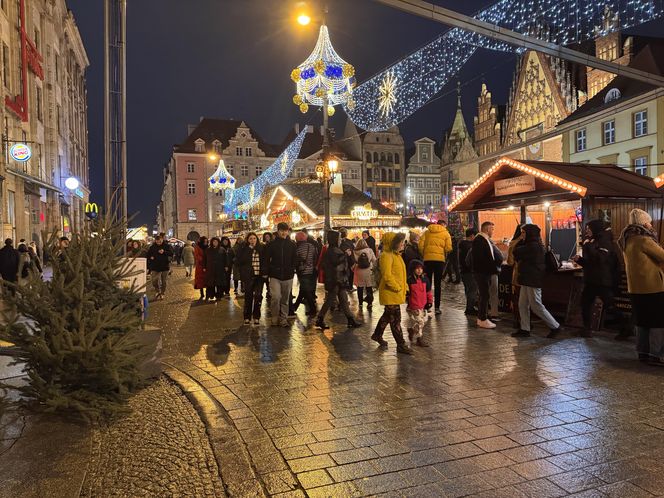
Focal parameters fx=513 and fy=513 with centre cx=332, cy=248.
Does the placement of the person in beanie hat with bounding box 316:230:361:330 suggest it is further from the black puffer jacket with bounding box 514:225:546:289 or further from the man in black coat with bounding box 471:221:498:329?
the black puffer jacket with bounding box 514:225:546:289

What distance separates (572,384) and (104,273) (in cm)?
497

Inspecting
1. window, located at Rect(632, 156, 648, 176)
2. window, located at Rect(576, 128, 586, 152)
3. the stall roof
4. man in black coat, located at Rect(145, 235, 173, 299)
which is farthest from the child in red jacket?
window, located at Rect(576, 128, 586, 152)

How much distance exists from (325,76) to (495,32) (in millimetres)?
9328

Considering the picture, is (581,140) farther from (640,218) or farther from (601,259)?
(640,218)

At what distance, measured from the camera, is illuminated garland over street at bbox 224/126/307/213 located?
23688mm

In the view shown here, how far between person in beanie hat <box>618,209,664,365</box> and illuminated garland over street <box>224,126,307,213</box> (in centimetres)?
1555

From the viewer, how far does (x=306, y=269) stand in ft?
32.9

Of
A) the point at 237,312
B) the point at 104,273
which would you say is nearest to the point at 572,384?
the point at 104,273

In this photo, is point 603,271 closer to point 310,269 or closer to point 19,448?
point 310,269

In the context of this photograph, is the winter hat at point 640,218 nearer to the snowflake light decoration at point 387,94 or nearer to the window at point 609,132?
the snowflake light decoration at point 387,94

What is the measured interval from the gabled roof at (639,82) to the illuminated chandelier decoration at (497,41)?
69.8ft

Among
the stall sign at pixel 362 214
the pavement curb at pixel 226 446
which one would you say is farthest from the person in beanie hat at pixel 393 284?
the stall sign at pixel 362 214

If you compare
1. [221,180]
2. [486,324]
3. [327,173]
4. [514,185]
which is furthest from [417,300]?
[221,180]

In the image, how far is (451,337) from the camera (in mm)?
8180
